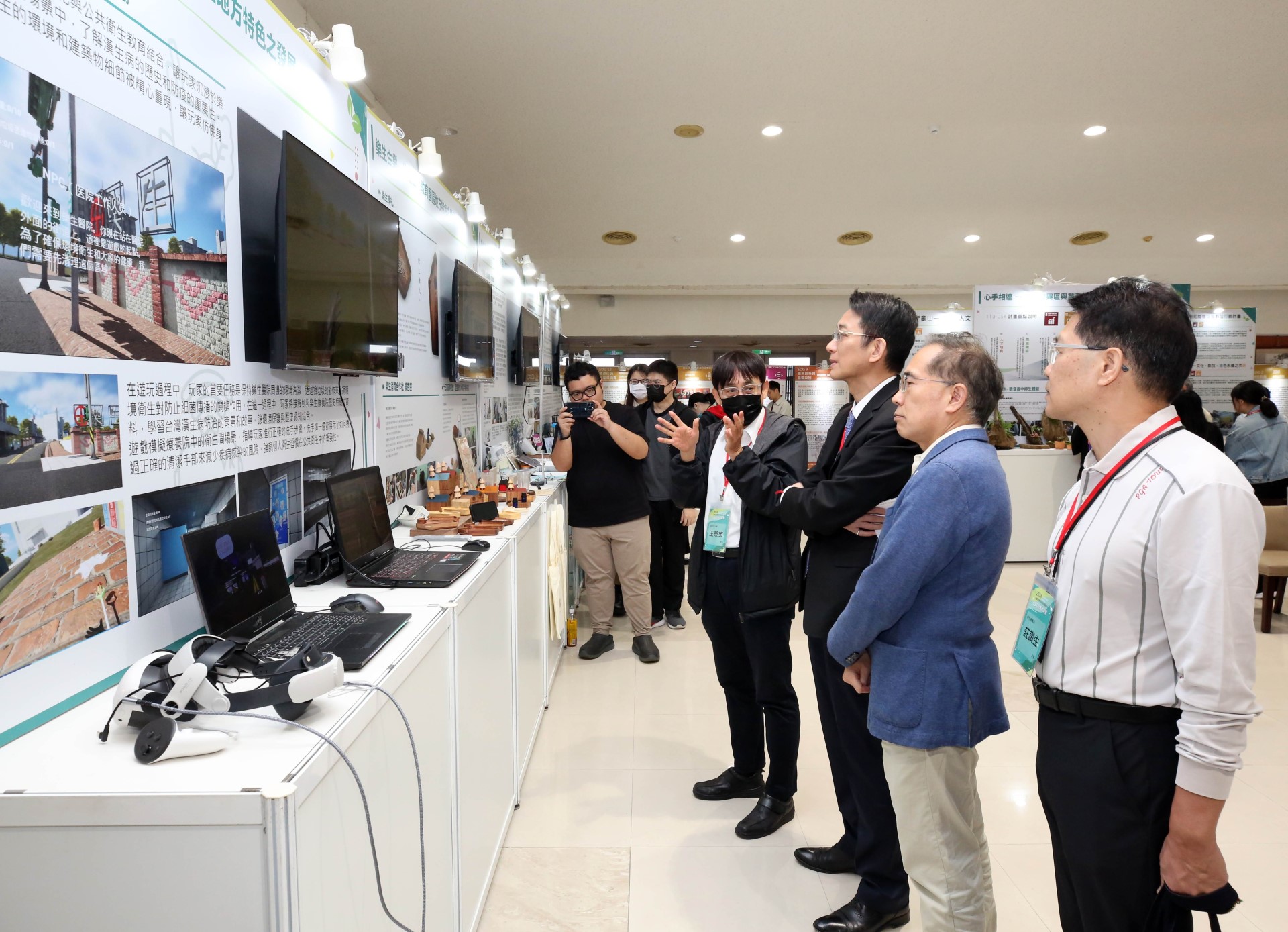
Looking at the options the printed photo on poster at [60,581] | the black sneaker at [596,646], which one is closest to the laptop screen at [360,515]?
the printed photo on poster at [60,581]

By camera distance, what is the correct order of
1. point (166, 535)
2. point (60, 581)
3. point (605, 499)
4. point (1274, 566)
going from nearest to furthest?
1. point (60, 581)
2. point (166, 535)
3. point (605, 499)
4. point (1274, 566)

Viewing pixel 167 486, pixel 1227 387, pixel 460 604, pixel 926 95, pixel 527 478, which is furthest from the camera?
pixel 1227 387

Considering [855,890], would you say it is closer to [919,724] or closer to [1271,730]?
[919,724]

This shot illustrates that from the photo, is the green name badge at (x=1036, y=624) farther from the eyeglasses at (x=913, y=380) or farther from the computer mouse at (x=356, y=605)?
the computer mouse at (x=356, y=605)

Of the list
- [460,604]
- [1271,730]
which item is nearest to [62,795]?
[460,604]

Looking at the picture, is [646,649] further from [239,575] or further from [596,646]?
[239,575]

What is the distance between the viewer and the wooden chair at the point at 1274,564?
4.50 m

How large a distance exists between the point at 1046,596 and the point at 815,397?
927 cm

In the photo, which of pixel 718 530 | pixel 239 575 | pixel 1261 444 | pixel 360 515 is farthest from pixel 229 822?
pixel 1261 444

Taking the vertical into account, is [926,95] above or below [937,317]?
above

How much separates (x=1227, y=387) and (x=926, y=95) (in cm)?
646

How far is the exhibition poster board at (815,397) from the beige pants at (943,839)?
8.79 metres

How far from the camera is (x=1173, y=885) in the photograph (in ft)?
3.67

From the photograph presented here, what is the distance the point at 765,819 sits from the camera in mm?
2457
